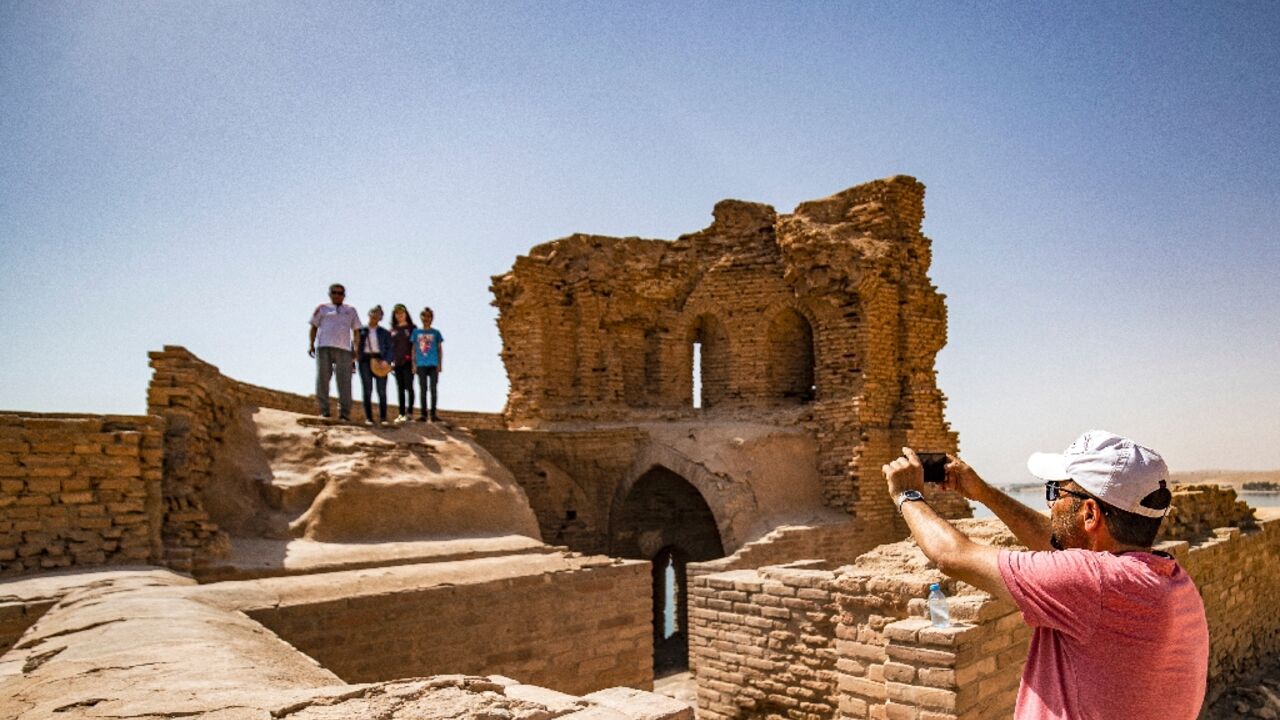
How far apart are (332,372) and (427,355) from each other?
5.43 ft

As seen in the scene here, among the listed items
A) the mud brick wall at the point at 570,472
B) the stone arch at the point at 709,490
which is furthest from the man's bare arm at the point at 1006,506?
the mud brick wall at the point at 570,472

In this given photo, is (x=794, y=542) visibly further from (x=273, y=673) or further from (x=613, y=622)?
(x=273, y=673)

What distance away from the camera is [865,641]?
18.5ft

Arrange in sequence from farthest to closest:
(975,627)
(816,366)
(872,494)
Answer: (816,366) → (872,494) → (975,627)

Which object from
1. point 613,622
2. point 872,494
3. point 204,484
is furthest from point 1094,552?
point 872,494

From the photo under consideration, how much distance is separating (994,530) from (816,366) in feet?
32.5

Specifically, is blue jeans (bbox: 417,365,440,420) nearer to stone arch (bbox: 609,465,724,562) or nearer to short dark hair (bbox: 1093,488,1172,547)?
stone arch (bbox: 609,465,724,562)

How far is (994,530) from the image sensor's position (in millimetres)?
7527

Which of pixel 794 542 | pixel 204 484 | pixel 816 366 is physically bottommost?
pixel 794 542

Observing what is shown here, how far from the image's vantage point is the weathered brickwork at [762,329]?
1628 centimetres

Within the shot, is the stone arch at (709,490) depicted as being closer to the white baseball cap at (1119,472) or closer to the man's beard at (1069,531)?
the man's beard at (1069,531)

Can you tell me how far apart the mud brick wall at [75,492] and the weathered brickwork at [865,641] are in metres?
4.96

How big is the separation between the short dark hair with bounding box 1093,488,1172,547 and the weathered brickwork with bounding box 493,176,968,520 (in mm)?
13630

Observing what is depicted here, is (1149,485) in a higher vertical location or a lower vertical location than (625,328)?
lower
